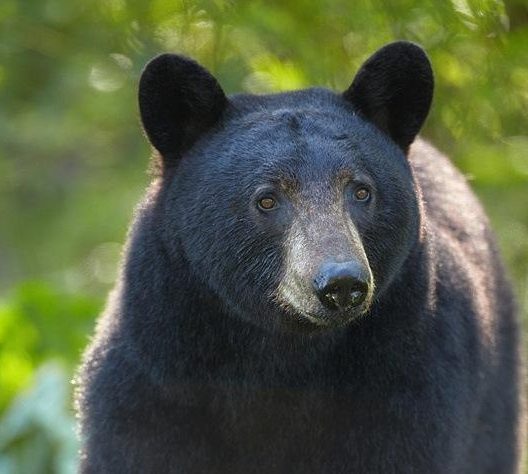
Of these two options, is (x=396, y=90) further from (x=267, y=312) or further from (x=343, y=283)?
(x=343, y=283)

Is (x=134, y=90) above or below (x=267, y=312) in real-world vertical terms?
above

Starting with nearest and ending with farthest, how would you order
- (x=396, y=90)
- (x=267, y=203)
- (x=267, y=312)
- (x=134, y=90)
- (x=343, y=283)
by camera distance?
1. (x=343, y=283)
2. (x=267, y=203)
3. (x=267, y=312)
4. (x=396, y=90)
5. (x=134, y=90)

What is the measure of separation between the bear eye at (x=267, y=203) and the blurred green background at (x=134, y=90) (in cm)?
190

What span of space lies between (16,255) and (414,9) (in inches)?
266

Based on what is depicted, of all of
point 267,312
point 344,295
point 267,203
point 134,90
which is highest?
point 134,90

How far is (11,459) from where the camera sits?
8328mm

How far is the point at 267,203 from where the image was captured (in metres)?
5.34

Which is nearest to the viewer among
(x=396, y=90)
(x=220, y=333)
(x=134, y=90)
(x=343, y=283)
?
(x=343, y=283)

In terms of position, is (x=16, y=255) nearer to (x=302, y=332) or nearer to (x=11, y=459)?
(x=11, y=459)

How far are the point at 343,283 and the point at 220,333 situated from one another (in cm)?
85

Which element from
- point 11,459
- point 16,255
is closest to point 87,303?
point 11,459

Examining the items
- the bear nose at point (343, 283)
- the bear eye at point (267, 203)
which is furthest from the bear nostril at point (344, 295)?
the bear eye at point (267, 203)

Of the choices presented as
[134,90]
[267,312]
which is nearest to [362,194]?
[267,312]

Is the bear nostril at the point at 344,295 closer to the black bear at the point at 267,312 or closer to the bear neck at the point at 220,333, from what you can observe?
the black bear at the point at 267,312
